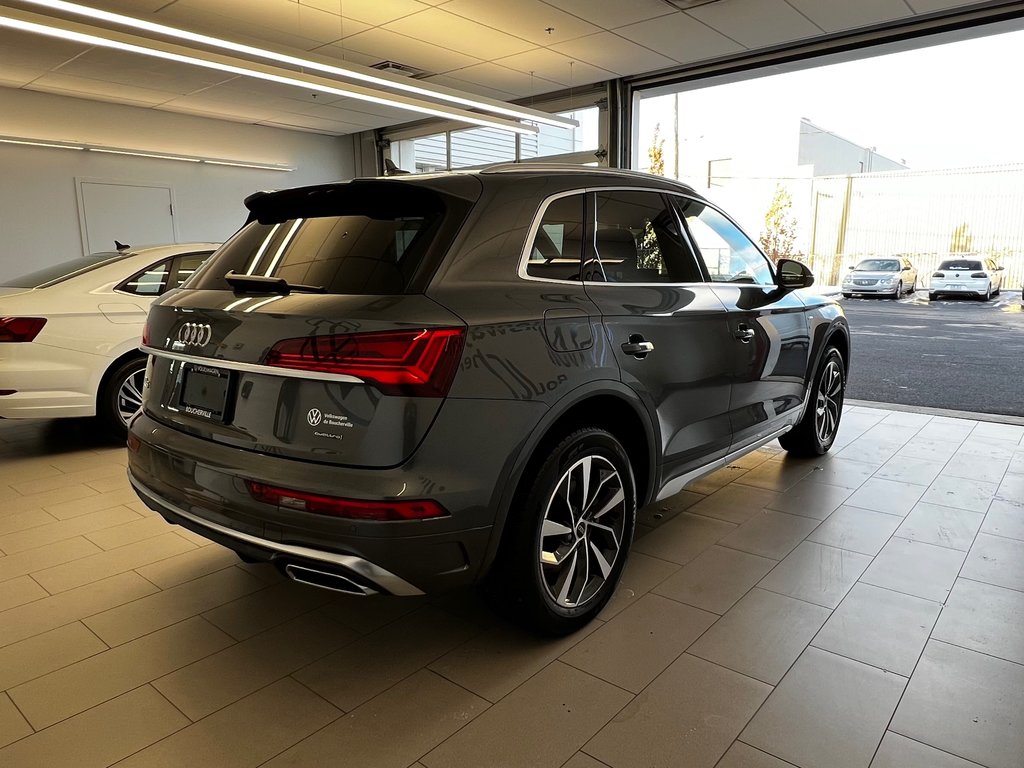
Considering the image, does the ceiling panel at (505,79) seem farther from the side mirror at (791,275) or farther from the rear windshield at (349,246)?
the rear windshield at (349,246)

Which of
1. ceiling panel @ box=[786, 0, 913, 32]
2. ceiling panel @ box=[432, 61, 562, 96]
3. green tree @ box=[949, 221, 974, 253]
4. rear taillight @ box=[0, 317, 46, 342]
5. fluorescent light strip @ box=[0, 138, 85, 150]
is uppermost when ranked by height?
ceiling panel @ box=[432, 61, 562, 96]

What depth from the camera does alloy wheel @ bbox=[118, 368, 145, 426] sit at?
4.48 m

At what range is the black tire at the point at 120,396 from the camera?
4418 millimetres

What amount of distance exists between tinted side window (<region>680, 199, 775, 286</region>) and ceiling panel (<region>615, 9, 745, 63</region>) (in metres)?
3.35

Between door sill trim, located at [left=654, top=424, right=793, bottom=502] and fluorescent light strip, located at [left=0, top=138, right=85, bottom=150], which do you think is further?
fluorescent light strip, located at [left=0, top=138, right=85, bottom=150]

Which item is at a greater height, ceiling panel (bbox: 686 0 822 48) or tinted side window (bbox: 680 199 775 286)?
ceiling panel (bbox: 686 0 822 48)

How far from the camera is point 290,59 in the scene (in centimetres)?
479

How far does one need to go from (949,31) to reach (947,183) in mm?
13374

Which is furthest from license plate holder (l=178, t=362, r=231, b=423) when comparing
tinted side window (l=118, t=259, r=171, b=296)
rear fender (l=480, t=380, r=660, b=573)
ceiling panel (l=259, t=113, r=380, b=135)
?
ceiling panel (l=259, t=113, r=380, b=135)

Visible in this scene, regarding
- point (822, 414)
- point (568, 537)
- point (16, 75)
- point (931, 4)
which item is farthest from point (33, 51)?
point (931, 4)

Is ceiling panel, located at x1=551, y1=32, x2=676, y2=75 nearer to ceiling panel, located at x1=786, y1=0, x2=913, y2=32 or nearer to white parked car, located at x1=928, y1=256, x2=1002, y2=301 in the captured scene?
ceiling panel, located at x1=786, y1=0, x2=913, y2=32

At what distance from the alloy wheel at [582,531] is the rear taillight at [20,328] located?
142 inches

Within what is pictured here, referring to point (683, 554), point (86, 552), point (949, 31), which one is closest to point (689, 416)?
point (683, 554)

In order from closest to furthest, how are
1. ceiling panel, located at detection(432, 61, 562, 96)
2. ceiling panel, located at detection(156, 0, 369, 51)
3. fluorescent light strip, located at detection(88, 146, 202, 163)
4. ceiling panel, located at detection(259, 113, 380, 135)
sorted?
1. ceiling panel, located at detection(156, 0, 369, 51)
2. ceiling panel, located at detection(432, 61, 562, 96)
3. fluorescent light strip, located at detection(88, 146, 202, 163)
4. ceiling panel, located at detection(259, 113, 380, 135)
